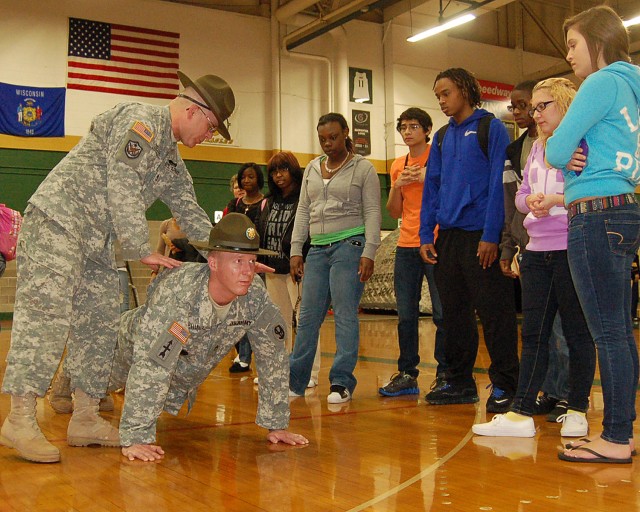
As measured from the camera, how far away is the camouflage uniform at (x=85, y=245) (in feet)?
9.45

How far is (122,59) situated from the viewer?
13.6m

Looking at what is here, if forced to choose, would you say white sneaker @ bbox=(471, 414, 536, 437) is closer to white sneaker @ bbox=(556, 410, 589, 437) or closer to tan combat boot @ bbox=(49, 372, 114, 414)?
white sneaker @ bbox=(556, 410, 589, 437)

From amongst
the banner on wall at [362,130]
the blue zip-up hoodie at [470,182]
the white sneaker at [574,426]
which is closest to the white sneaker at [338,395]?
the blue zip-up hoodie at [470,182]

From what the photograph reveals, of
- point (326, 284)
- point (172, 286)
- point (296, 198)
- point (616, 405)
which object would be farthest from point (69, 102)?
point (616, 405)

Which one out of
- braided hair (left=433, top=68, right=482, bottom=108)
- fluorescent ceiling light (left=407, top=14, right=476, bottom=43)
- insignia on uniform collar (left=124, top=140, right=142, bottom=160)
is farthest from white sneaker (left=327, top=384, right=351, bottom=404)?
fluorescent ceiling light (left=407, top=14, right=476, bottom=43)

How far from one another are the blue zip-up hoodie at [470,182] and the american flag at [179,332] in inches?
65.2

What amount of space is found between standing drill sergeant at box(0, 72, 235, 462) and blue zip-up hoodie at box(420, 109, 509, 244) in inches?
57.2

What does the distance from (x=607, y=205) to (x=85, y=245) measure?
2017 mm

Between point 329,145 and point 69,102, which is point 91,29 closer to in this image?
point 69,102

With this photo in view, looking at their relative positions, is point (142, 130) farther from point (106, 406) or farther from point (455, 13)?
point (455, 13)

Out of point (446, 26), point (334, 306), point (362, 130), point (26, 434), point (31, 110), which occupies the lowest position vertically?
point (26, 434)

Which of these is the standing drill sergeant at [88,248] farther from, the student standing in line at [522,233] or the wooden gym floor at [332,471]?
the student standing in line at [522,233]

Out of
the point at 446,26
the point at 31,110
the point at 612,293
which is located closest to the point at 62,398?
the point at 612,293

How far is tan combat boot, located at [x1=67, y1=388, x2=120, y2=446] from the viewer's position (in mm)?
3172
